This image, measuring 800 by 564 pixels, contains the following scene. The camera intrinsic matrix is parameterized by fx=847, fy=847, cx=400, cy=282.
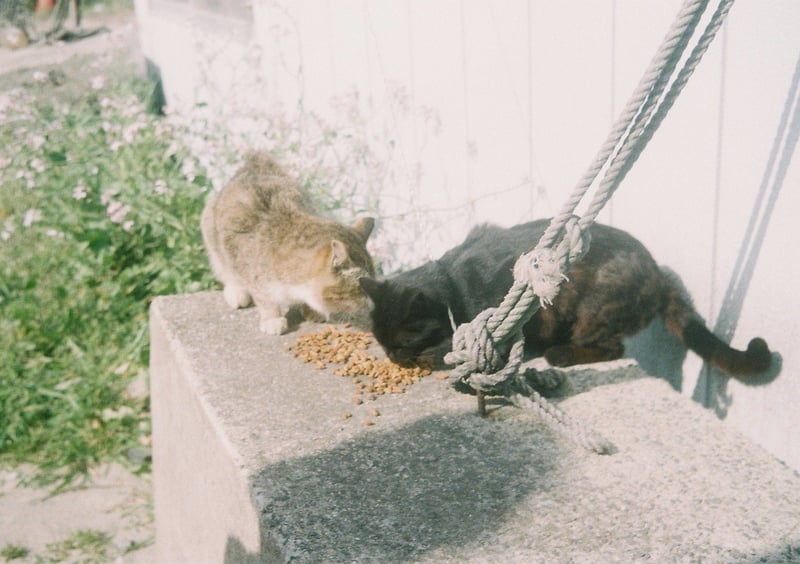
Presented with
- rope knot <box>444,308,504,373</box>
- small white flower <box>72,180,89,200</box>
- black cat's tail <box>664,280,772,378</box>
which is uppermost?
rope knot <box>444,308,504,373</box>

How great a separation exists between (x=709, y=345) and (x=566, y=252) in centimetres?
67

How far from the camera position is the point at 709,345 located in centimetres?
229

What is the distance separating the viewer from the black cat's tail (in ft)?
6.97

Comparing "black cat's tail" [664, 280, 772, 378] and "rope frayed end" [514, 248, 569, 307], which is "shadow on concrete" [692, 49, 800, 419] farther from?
"rope frayed end" [514, 248, 569, 307]

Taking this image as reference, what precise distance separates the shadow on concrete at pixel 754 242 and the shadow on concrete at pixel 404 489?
2.05ft

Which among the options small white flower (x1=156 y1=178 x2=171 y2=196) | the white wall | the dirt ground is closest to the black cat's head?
the white wall

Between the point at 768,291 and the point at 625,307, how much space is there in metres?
0.45

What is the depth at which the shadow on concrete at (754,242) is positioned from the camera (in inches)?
78.2

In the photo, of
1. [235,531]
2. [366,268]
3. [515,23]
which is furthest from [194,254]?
[235,531]

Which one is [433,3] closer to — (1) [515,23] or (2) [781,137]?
(1) [515,23]

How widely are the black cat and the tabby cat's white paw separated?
2.43ft

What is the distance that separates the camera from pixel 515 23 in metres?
2.90

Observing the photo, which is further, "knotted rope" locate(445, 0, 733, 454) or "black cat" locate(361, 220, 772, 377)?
"black cat" locate(361, 220, 772, 377)

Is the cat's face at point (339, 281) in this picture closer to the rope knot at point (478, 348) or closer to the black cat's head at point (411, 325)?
the black cat's head at point (411, 325)
